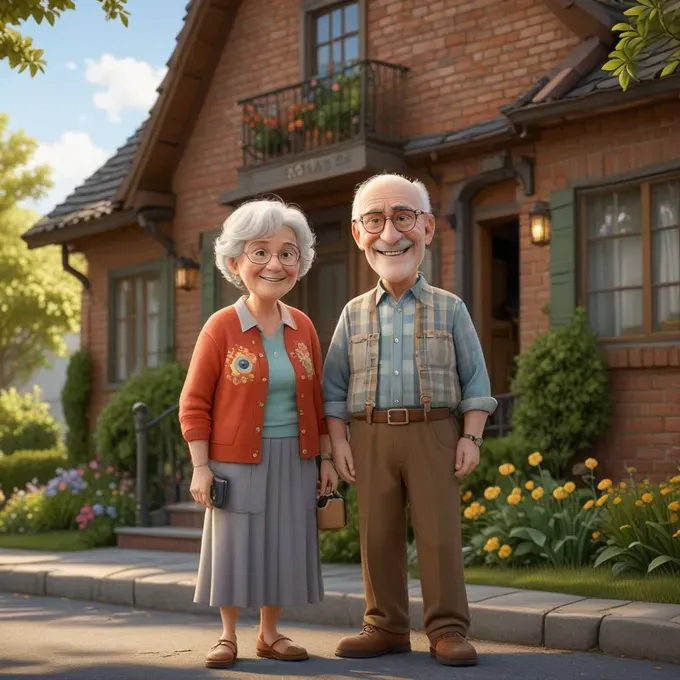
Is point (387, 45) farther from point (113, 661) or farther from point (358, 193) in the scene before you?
point (113, 661)

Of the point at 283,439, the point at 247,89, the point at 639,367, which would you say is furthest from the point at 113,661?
the point at 247,89

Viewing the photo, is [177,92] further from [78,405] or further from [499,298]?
[499,298]

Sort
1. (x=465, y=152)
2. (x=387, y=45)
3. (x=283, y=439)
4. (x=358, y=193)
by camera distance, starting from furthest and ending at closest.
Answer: (x=387, y=45)
(x=465, y=152)
(x=358, y=193)
(x=283, y=439)

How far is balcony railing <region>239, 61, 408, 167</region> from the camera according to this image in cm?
1060

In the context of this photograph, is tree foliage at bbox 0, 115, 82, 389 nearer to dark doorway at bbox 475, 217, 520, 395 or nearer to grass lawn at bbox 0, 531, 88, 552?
grass lawn at bbox 0, 531, 88, 552

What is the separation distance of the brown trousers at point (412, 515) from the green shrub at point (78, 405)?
9663 mm

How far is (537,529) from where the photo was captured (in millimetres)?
7398

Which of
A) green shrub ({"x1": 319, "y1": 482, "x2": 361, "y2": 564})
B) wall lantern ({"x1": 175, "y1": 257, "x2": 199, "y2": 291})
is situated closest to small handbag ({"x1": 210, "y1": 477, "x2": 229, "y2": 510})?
green shrub ({"x1": 319, "y1": 482, "x2": 361, "y2": 564})

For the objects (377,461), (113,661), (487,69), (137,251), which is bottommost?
(113,661)

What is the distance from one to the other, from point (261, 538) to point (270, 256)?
1.18m

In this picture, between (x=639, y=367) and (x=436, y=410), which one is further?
(x=639, y=367)

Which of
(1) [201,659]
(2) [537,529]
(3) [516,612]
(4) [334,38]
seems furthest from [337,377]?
(4) [334,38]

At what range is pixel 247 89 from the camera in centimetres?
1243

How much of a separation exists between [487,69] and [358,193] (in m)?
5.67
